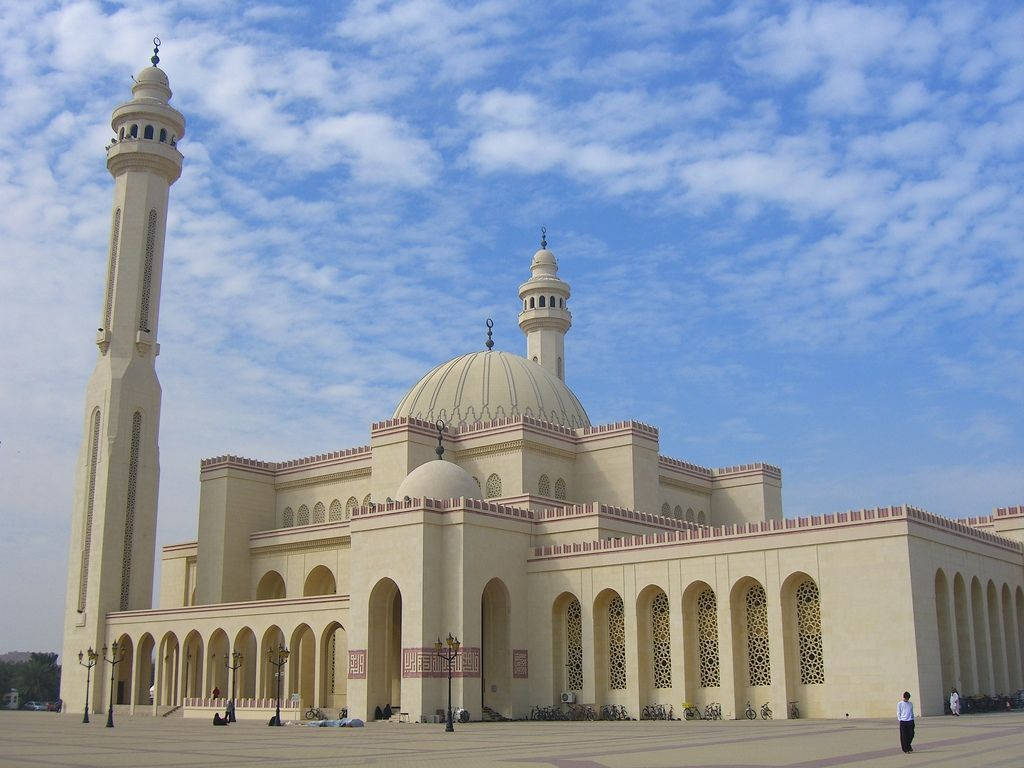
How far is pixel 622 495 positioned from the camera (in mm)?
36469

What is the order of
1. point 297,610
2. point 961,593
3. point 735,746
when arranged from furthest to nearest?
1. point 297,610
2. point 961,593
3. point 735,746

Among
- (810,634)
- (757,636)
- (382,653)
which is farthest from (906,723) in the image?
(382,653)

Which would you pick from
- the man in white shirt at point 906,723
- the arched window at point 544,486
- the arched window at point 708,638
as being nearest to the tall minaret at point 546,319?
the arched window at point 544,486

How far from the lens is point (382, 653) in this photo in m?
30.7

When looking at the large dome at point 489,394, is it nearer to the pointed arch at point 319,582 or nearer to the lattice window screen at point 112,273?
the pointed arch at point 319,582

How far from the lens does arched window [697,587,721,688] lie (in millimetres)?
28469

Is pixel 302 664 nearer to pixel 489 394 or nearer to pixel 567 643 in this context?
pixel 567 643

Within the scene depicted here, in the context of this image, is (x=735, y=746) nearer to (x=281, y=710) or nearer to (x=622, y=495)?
Answer: (x=281, y=710)

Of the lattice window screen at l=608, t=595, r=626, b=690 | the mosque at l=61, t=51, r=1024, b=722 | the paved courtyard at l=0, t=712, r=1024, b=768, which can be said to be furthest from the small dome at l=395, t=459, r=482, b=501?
the paved courtyard at l=0, t=712, r=1024, b=768

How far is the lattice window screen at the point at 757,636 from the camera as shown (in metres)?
27.6

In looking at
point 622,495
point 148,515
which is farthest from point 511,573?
point 148,515

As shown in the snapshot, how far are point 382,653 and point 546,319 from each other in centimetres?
2034

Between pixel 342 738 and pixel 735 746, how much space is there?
316 inches

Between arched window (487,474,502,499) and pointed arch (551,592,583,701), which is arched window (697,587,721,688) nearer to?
pointed arch (551,592,583,701)
